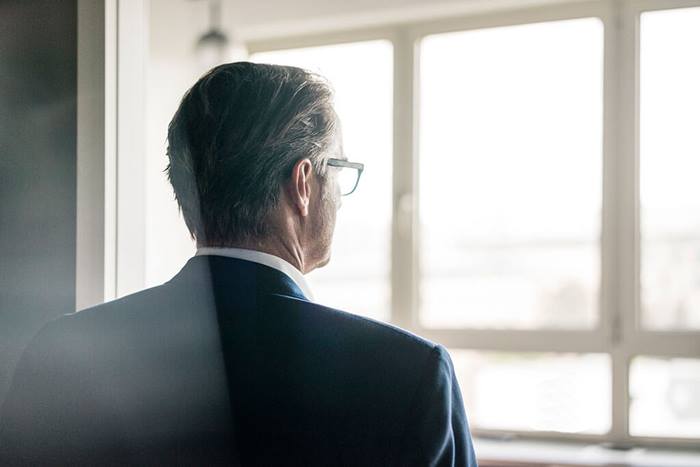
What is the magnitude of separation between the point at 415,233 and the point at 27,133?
1.89 metres

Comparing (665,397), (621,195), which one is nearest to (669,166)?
(621,195)

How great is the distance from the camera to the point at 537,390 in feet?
9.33

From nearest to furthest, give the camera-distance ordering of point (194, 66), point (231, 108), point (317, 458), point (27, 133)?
point (317, 458)
point (231, 108)
point (27, 133)
point (194, 66)

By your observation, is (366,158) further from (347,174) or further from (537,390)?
(347,174)

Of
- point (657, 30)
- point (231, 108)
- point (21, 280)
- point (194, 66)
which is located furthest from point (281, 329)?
point (194, 66)

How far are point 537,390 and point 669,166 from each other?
0.88m

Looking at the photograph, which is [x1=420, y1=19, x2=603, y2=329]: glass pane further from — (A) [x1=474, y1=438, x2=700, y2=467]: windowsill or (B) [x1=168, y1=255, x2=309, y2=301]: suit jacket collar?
(B) [x1=168, y1=255, x2=309, y2=301]: suit jacket collar

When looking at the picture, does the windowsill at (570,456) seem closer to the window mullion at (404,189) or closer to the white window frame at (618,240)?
the white window frame at (618,240)

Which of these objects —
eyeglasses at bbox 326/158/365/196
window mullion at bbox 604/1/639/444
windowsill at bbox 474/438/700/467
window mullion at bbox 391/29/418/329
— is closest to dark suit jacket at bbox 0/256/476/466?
eyeglasses at bbox 326/158/365/196

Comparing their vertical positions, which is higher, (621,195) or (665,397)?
(621,195)

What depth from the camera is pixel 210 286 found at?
0.90m

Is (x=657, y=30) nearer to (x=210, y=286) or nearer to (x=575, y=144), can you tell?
(x=575, y=144)

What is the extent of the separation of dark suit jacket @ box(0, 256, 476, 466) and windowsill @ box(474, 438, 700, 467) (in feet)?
5.52

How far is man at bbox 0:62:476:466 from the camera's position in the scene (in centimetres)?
81
